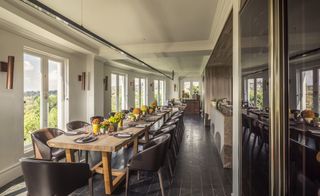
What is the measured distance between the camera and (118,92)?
866 centimetres

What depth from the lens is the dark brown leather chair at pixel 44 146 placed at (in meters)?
2.73

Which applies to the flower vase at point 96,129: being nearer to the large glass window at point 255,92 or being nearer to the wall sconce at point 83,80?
the large glass window at point 255,92

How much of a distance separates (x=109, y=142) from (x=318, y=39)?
85.8 inches

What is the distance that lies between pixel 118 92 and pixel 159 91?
538 cm

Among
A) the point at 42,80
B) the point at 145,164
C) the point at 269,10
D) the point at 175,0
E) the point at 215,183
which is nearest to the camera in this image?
the point at 269,10

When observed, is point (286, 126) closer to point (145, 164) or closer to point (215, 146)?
point (145, 164)

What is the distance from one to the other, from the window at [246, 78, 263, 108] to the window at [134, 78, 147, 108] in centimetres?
889

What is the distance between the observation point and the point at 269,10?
4.06 ft

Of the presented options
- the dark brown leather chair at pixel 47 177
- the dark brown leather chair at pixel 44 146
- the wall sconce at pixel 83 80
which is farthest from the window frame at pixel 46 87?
the dark brown leather chair at pixel 47 177

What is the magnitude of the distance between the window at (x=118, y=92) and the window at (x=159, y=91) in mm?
3986

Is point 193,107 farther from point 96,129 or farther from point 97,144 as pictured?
point 97,144

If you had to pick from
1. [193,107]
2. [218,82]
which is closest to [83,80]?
[218,82]

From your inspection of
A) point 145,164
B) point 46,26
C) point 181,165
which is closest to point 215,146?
point 181,165

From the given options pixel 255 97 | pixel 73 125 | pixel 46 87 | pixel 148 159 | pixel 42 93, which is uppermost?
pixel 46 87
